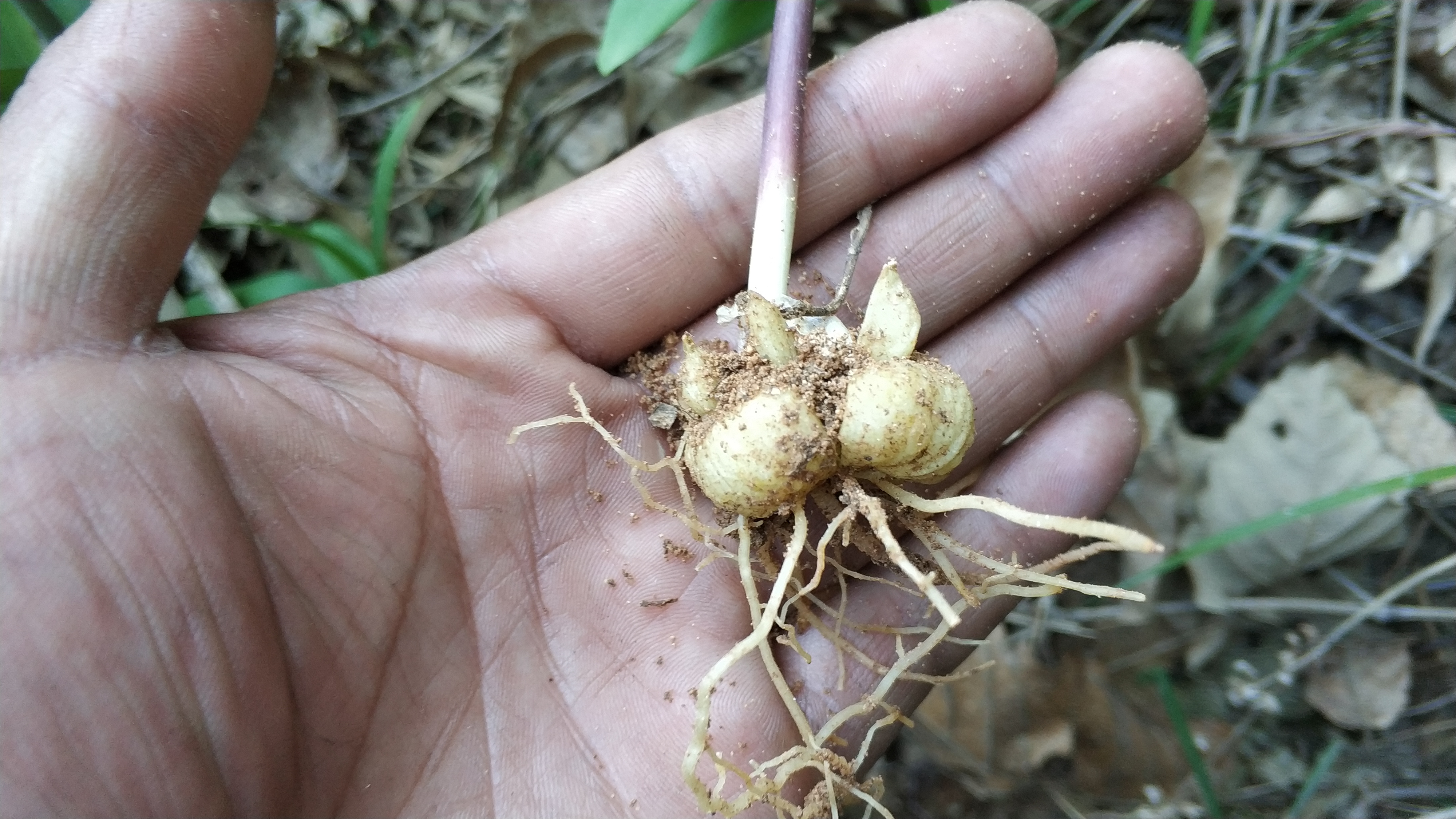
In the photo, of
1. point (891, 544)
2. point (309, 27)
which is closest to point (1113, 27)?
point (891, 544)

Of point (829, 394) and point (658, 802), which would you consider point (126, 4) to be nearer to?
point (829, 394)

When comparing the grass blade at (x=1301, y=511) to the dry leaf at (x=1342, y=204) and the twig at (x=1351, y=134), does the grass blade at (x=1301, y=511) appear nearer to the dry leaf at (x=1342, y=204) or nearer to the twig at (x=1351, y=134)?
the dry leaf at (x=1342, y=204)

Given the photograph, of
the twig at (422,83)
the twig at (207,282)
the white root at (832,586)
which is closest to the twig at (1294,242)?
the white root at (832,586)

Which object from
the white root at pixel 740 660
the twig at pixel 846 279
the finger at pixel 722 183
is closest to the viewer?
the white root at pixel 740 660

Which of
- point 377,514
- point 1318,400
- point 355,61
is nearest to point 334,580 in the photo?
point 377,514

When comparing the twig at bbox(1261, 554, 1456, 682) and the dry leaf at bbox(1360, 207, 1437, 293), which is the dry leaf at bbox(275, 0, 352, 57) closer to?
the dry leaf at bbox(1360, 207, 1437, 293)

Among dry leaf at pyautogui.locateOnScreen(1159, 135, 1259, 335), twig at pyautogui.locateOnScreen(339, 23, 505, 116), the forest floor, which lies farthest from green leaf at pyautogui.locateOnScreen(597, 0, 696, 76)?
dry leaf at pyautogui.locateOnScreen(1159, 135, 1259, 335)

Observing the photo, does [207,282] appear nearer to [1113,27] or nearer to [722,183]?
[722,183]
